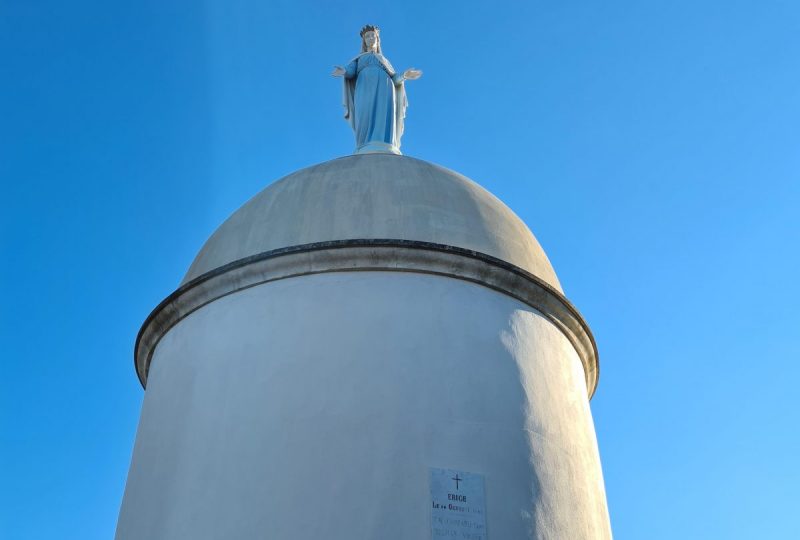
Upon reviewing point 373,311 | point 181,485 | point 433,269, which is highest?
point 433,269

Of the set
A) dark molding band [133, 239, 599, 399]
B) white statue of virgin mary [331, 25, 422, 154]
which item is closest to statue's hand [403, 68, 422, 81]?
white statue of virgin mary [331, 25, 422, 154]

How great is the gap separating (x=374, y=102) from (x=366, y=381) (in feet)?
20.7

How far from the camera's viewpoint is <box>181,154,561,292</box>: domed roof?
A: 8.95 metres

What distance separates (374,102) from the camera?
1285 cm

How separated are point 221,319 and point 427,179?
9.57 ft

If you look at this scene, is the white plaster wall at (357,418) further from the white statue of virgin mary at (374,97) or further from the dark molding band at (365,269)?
the white statue of virgin mary at (374,97)

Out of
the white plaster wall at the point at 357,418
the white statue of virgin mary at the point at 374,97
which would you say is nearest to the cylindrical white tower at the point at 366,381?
the white plaster wall at the point at 357,418

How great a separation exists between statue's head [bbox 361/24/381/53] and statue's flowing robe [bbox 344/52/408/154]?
1.45 ft

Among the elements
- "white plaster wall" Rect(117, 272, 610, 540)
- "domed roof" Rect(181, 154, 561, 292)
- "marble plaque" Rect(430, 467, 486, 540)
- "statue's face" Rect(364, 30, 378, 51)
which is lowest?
"marble plaque" Rect(430, 467, 486, 540)

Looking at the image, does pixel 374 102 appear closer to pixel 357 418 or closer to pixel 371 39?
pixel 371 39

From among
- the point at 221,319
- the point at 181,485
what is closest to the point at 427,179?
the point at 221,319

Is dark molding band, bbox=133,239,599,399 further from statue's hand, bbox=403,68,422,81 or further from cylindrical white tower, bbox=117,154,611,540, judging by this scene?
statue's hand, bbox=403,68,422,81

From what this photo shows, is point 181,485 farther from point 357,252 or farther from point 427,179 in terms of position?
point 427,179

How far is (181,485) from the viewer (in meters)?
7.69
